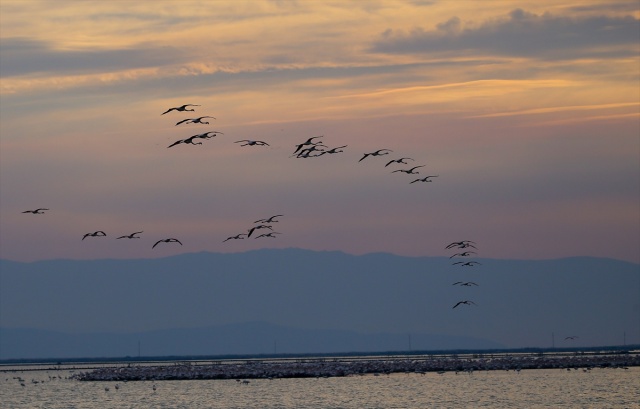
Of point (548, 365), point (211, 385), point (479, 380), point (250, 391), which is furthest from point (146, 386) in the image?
point (548, 365)

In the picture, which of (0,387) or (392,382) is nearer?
(392,382)

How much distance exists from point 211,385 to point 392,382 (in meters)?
18.2

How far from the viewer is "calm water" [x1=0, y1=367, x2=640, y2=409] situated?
81.1 metres

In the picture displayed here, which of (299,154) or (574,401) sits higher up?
(299,154)

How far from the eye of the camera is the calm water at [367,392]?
81125mm

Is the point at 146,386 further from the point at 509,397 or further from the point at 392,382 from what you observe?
the point at 509,397

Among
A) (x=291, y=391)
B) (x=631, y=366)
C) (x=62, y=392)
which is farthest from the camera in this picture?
(x=631, y=366)

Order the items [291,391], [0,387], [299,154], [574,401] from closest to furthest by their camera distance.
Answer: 1. [299,154]
2. [574,401]
3. [291,391]
4. [0,387]

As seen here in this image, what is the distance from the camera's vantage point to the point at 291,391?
9788 cm

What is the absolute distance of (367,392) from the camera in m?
93.6

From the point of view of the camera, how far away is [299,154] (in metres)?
53.1

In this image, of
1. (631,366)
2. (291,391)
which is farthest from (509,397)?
(631,366)

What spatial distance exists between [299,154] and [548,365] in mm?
99067

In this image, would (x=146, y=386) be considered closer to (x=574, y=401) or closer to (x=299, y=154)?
(x=574, y=401)
